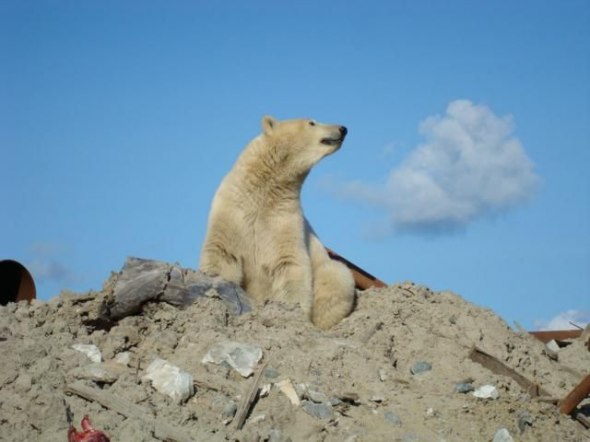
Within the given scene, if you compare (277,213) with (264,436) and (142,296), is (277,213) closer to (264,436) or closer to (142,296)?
(142,296)

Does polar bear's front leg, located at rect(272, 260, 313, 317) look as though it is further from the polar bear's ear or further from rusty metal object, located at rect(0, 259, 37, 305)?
rusty metal object, located at rect(0, 259, 37, 305)

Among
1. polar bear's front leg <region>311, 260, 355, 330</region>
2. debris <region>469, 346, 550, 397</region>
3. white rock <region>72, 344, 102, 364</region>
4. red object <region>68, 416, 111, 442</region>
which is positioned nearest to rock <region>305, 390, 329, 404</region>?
red object <region>68, 416, 111, 442</region>

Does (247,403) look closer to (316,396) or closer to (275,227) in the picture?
(316,396)

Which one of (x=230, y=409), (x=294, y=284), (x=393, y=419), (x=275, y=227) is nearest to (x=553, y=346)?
(x=294, y=284)

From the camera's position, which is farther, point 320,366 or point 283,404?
point 320,366

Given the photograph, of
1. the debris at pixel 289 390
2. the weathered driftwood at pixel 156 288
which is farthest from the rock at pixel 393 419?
the weathered driftwood at pixel 156 288

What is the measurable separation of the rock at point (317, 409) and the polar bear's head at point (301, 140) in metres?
4.27

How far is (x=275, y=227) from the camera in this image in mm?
10289

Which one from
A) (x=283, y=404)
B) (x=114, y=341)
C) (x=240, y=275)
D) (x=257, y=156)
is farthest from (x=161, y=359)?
(x=257, y=156)

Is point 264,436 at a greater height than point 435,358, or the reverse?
point 435,358

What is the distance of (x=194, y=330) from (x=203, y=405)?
3.84 feet

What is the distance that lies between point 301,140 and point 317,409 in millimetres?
4574

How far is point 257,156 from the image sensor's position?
10531mm

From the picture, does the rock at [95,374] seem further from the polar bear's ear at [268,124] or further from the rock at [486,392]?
the polar bear's ear at [268,124]
